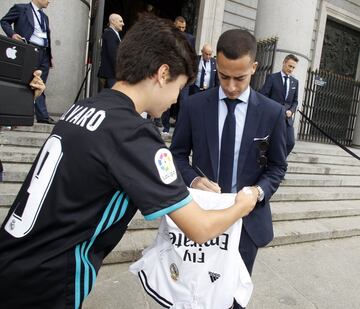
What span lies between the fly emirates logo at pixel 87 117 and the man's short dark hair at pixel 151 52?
0.64 ft

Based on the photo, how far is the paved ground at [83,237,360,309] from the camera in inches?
122

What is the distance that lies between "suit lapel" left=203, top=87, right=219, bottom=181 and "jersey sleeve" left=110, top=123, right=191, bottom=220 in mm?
776

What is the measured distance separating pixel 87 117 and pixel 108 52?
17.9ft

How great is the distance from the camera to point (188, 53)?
4.49 feet

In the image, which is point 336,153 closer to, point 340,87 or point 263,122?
point 340,87

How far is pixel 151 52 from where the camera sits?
4.30ft

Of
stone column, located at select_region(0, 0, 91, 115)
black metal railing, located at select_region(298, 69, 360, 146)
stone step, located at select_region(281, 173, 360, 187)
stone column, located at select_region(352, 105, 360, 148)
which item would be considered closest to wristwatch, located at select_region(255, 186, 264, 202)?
stone step, located at select_region(281, 173, 360, 187)

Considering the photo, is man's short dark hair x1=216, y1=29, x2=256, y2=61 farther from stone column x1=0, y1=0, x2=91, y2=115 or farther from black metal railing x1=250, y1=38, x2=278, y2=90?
black metal railing x1=250, y1=38, x2=278, y2=90

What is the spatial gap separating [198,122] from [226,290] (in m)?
0.88

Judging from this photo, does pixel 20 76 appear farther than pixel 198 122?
No

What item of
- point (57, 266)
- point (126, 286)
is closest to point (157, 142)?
point (57, 266)

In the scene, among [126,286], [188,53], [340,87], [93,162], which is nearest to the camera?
[93,162]

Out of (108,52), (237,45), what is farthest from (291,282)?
(108,52)

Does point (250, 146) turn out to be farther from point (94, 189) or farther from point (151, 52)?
point (94, 189)
